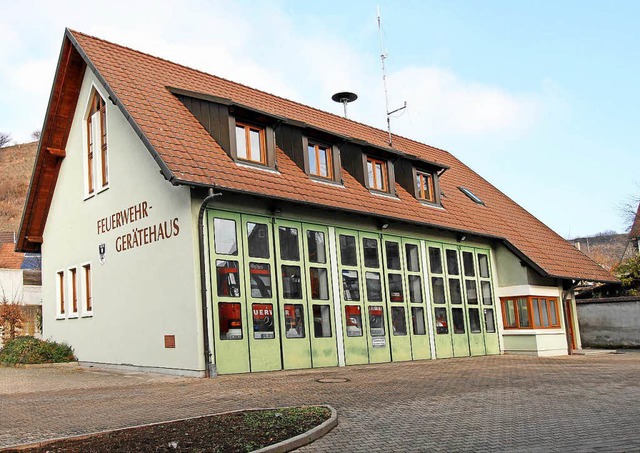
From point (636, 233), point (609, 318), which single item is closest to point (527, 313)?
point (609, 318)

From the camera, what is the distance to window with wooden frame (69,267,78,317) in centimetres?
1913

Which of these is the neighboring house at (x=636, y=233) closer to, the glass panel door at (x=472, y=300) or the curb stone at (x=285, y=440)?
the glass panel door at (x=472, y=300)

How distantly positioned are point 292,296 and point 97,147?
7.17 metres

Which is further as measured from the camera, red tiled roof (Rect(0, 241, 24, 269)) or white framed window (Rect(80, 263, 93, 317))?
red tiled roof (Rect(0, 241, 24, 269))

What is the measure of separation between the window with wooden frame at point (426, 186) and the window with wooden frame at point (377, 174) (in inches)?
66.2

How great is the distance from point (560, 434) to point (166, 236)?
10.1 metres

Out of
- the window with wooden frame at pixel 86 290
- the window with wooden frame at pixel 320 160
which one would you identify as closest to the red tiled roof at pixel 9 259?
the window with wooden frame at pixel 86 290

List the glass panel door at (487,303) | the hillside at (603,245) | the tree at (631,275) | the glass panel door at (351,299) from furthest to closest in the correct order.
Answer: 1. the hillside at (603,245)
2. the tree at (631,275)
3. the glass panel door at (487,303)
4. the glass panel door at (351,299)

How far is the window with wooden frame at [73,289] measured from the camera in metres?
19.1

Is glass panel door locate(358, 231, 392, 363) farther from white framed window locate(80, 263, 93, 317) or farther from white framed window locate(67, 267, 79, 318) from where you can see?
white framed window locate(67, 267, 79, 318)

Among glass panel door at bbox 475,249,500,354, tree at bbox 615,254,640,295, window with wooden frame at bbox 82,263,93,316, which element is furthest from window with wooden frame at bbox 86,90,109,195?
tree at bbox 615,254,640,295

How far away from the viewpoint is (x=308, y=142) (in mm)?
18625

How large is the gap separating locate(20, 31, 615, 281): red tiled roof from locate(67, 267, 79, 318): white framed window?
5.90 meters

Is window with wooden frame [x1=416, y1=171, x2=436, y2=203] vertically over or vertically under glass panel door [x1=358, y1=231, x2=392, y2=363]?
over
